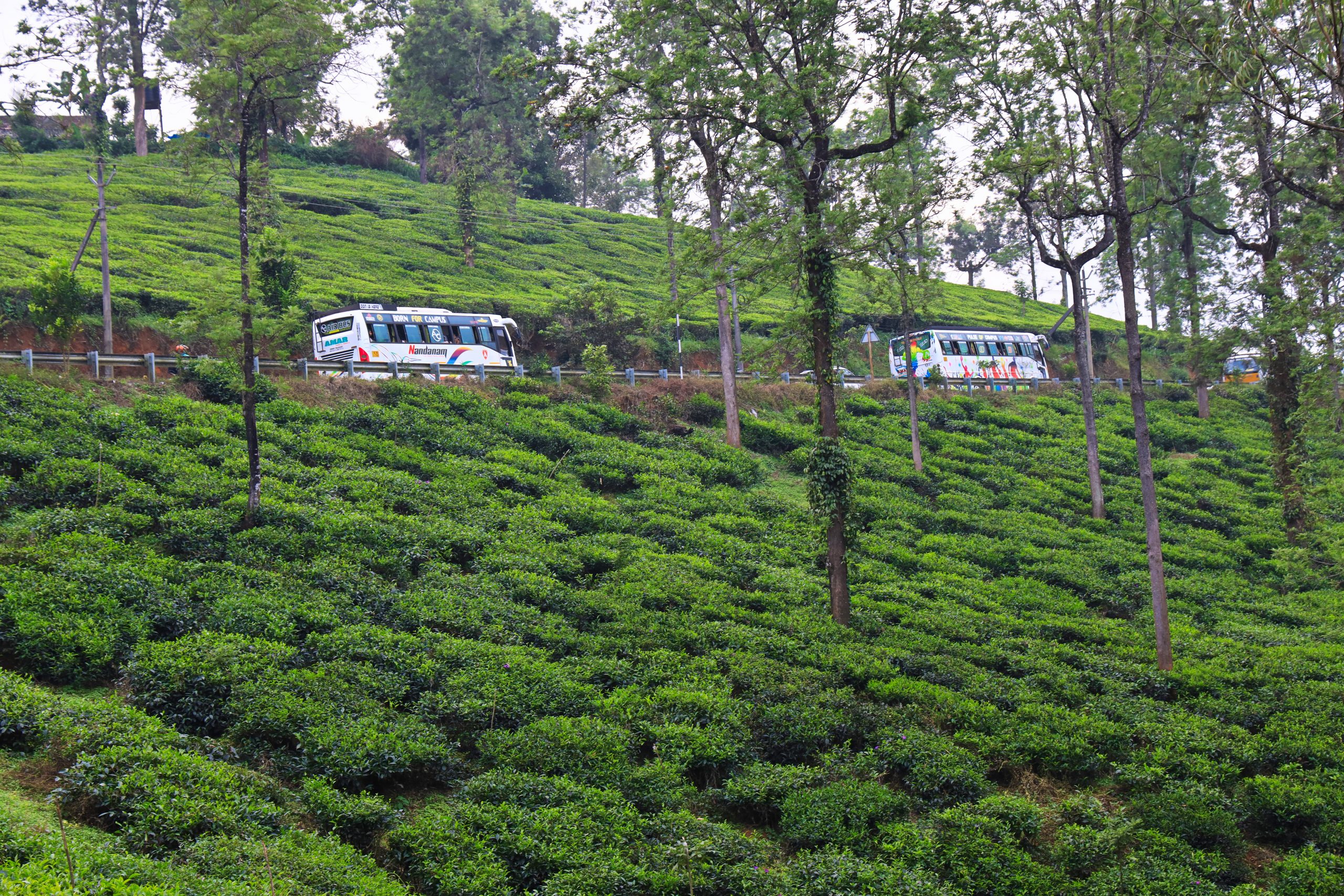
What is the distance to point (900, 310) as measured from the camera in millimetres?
30219

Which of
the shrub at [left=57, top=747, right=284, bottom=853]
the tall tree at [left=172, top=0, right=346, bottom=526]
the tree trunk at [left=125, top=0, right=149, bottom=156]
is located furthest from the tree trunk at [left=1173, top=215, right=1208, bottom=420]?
the tree trunk at [left=125, top=0, right=149, bottom=156]

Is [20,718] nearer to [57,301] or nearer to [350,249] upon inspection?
[57,301]

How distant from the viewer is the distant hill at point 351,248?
31234 millimetres

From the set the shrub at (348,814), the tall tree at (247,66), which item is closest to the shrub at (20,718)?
the shrub at (348,814)

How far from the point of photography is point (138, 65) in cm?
6059

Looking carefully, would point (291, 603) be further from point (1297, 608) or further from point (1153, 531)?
point (1297, 608)

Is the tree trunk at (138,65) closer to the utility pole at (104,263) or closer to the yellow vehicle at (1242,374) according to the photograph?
the utility pole at (104,263)

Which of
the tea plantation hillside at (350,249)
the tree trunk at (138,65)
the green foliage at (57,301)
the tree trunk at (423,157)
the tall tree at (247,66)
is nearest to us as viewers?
the tall tree at (247,66)

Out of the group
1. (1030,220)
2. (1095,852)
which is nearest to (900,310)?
(1030,220)

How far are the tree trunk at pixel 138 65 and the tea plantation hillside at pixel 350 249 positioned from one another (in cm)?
238

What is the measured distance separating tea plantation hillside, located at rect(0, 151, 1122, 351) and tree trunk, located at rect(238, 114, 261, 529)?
378 millimetres

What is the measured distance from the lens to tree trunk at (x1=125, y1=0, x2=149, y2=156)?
195ft

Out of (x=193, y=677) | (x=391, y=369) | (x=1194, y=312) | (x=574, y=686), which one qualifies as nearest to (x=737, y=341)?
(x=391, y=369)

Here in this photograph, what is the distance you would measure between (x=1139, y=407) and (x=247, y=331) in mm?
17756
